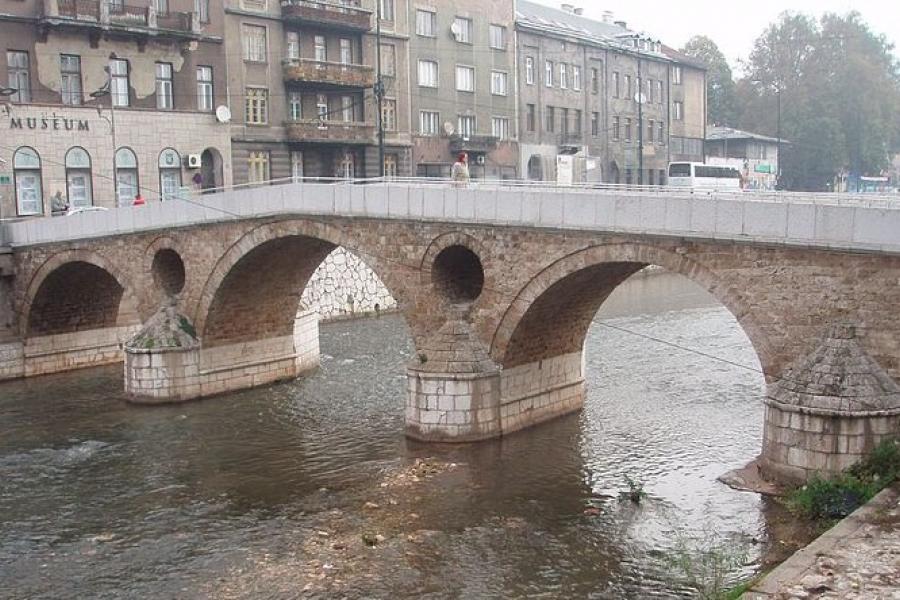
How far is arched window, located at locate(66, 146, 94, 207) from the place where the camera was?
3181 centimetres

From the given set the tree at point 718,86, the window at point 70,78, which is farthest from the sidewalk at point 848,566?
the tree at point 718,86

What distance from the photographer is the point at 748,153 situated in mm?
62281

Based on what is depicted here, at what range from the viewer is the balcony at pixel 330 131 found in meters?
36.7

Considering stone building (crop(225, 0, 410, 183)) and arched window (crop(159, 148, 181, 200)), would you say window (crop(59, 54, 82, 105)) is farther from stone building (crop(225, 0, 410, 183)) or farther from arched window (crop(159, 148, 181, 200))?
stone building (crop(225, 0, 410, 183))

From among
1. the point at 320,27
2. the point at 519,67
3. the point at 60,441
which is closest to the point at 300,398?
the point at 60,441

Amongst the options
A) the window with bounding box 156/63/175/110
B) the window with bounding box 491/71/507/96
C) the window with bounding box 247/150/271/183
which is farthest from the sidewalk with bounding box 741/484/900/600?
the window with bounding box 491/71/507/96

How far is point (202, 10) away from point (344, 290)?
11.0 m

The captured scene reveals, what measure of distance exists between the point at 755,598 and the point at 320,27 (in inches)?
1250

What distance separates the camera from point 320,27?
37.5 metres

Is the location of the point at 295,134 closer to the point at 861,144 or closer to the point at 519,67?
the point at 519,67

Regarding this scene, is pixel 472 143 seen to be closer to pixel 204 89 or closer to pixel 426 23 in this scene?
pixel 426 23

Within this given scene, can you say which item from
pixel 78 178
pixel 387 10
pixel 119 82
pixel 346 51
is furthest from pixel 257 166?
pixel 387 10

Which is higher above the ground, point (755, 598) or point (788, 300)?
point (788, 300)

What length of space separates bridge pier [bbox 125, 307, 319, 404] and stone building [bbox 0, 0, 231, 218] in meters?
9.25
